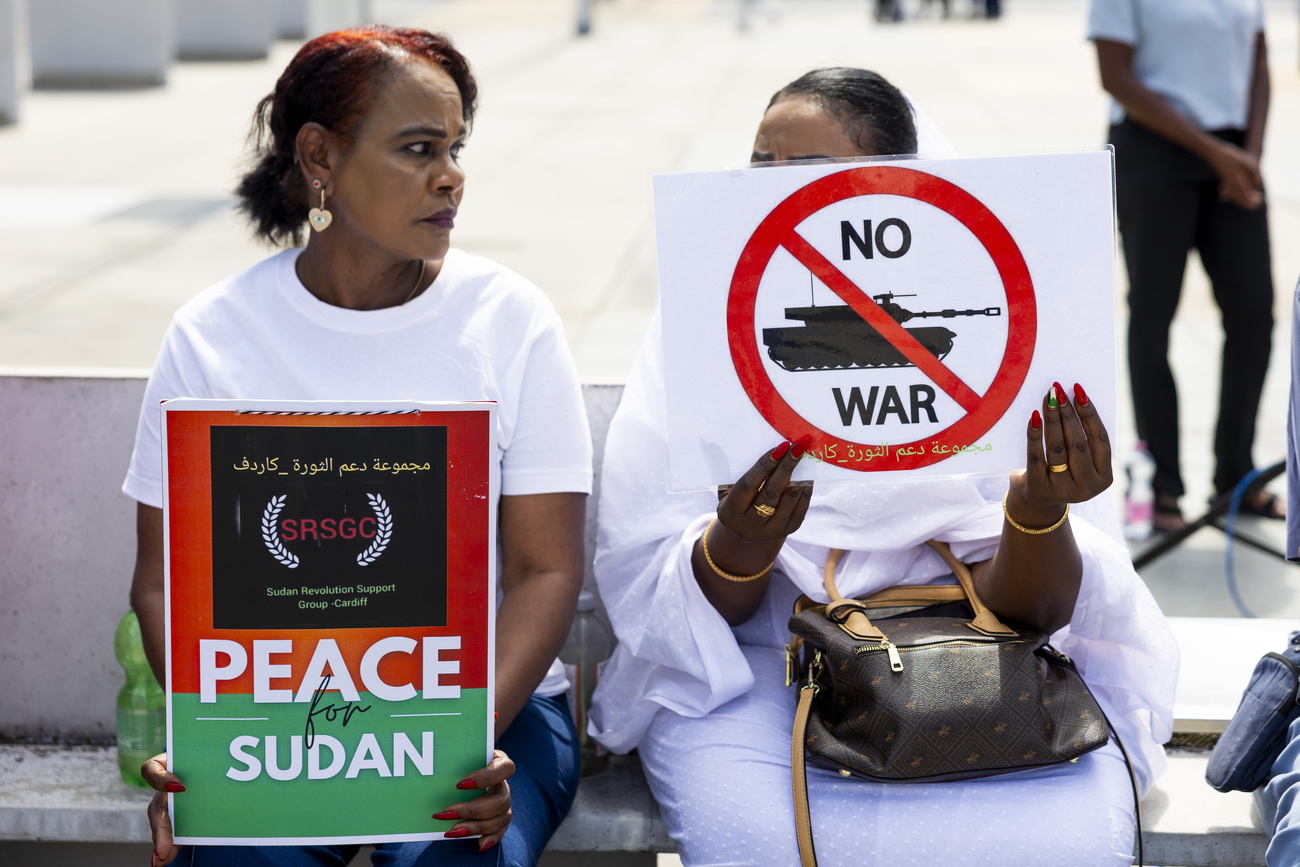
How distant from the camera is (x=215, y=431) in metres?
1.88

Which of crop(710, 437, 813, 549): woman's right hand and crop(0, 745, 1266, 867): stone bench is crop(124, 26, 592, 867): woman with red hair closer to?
crop(0, 745, 1266, 867): stone bench

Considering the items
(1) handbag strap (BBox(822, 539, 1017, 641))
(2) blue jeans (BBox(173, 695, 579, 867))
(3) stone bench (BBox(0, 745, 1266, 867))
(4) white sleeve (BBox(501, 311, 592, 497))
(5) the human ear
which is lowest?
(3) stone bench (BBox(0, 745, 1266, 867))

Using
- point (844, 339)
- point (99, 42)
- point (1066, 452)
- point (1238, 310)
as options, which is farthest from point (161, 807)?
point (99, 42)

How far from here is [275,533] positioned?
6.20 feet

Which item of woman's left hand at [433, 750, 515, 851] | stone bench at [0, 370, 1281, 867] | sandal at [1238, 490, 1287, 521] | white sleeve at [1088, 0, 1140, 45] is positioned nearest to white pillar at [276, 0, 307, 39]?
white sleeve at [1088, 0, 1140, 45]

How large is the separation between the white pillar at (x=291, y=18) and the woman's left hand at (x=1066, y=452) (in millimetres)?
21611

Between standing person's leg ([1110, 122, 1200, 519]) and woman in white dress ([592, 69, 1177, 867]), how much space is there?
8.32 ft

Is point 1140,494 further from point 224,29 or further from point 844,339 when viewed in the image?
point 224,29

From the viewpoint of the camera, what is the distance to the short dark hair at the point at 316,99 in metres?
2.32

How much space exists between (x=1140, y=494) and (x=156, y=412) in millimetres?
3521

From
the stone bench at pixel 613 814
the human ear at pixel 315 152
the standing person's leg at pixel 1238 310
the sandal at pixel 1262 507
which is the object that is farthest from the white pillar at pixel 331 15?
the stone bench at pixel 613 814

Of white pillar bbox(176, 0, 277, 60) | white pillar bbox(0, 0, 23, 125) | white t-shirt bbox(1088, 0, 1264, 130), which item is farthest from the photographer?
white pillar bbox(176, 0, 277, 60)

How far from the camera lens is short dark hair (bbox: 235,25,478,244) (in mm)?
2320

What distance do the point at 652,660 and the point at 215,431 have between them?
83cm
